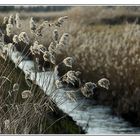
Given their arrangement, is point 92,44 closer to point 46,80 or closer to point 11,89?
point 46,80

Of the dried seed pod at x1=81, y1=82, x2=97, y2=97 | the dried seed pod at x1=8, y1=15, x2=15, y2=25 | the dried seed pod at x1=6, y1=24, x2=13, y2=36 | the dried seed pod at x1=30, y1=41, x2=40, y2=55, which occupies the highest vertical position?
the dried seed pod at x1=8, y1=15, x2=15, y2=25

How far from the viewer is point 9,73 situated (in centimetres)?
276

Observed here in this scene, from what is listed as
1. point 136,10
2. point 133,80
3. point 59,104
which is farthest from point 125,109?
point 136,10

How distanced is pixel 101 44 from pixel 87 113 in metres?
0.45

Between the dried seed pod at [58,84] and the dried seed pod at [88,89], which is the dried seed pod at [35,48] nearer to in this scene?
the dried seed pod at [58,84]

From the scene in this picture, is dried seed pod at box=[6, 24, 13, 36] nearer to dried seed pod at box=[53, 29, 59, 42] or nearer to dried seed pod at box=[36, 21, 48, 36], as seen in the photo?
dried seed pod at box=[36, 21, 48, 36]

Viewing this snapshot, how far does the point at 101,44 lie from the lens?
2.76 meters

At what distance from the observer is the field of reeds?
2.71 meters

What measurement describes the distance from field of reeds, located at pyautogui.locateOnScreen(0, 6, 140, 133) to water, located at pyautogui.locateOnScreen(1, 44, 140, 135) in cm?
5

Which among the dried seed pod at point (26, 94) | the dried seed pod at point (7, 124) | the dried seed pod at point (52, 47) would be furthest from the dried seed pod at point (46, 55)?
the dried seed pod at point (7, 124)

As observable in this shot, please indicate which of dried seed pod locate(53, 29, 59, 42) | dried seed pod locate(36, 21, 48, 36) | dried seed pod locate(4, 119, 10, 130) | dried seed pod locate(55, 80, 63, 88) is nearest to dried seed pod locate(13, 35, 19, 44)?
dried seed pod locate(36, 21, 48, 36)

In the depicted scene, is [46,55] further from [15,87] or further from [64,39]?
[15,87]

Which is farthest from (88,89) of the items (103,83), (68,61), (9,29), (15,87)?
(9,29)

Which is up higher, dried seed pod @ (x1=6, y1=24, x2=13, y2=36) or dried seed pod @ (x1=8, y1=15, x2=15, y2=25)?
dried seed pod @ (x1=8, y1=15, x2=15, y2=25)
